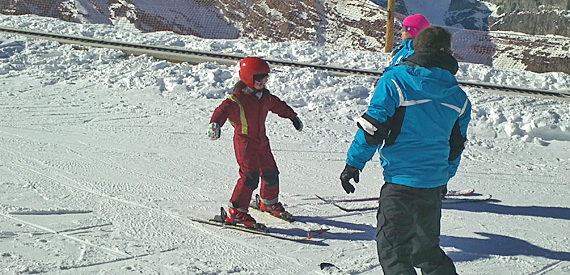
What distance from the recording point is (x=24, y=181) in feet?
17.5

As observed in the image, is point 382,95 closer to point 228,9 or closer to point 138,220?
point 138,220

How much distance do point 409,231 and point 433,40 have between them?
3.62ft

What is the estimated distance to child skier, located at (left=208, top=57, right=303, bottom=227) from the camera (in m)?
4.56

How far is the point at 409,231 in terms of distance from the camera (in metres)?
3.21

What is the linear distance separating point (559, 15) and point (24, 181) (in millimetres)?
34606

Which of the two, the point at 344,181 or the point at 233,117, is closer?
the point at 344,181

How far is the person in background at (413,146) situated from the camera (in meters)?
3.15

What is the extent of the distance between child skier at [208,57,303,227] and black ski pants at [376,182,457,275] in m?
1.66

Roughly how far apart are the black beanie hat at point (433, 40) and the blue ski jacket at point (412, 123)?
0.16ft

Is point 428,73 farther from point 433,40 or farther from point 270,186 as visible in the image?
point 270,186

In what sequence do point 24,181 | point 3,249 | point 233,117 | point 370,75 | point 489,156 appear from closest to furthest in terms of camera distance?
point 3,249 → point 233,117 → point 24,181 → point 489,156 → point 370,75

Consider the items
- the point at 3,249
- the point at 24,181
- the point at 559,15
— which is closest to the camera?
the point at 3,249

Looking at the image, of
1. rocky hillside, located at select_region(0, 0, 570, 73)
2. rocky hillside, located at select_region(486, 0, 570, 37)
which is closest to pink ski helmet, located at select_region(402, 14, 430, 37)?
rocky hillside, located at select_region(0, 0, 570, 73)

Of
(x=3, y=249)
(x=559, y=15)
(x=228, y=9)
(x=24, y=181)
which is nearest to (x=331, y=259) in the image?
(x=3, y=249)
